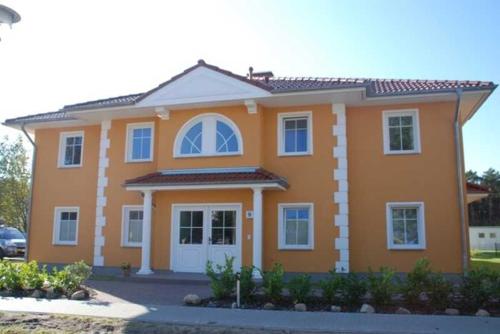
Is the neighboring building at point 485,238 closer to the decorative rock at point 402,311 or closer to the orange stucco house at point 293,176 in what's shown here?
the orange stucco house at point 293,176

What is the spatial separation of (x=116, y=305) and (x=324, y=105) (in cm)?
892

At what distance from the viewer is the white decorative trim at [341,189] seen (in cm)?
1478

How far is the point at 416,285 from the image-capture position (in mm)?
9664

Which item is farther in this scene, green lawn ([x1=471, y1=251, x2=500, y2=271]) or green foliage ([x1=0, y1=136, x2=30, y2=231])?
green foliage ([x1=0, y1=136, x2=30, y2=231])

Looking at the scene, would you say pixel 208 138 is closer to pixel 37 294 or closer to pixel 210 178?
pixel 210 178

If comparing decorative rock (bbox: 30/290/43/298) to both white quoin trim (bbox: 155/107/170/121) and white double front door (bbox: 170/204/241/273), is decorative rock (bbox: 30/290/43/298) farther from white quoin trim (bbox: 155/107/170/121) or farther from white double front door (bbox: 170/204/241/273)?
white quoin trim (bbox: 155/107/170/121)

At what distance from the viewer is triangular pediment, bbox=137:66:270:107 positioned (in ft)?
50.4

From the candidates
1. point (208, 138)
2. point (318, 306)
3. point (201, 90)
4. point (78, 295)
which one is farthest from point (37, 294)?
point (201, 90)

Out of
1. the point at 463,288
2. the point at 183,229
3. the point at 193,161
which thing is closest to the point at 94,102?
the point at 193,161

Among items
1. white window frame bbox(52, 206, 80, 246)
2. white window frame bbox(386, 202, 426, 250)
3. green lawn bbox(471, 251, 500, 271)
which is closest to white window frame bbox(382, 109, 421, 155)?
white window frame bbox(386, 202, 426, 250)

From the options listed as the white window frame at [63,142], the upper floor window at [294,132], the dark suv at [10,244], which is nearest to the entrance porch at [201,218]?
the upper floor window at [294,132]

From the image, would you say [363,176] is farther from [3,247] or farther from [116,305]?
[3,247]

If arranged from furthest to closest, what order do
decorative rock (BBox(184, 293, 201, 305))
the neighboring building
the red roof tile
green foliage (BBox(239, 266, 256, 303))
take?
the neighboring building < the red roof tile < decorative rock (BBox(184, 293, 201, 305)) < green foliage (BBox(239, 266, 256, 303))

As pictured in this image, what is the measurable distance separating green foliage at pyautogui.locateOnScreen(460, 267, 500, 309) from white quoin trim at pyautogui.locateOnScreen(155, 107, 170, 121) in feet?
35.3
